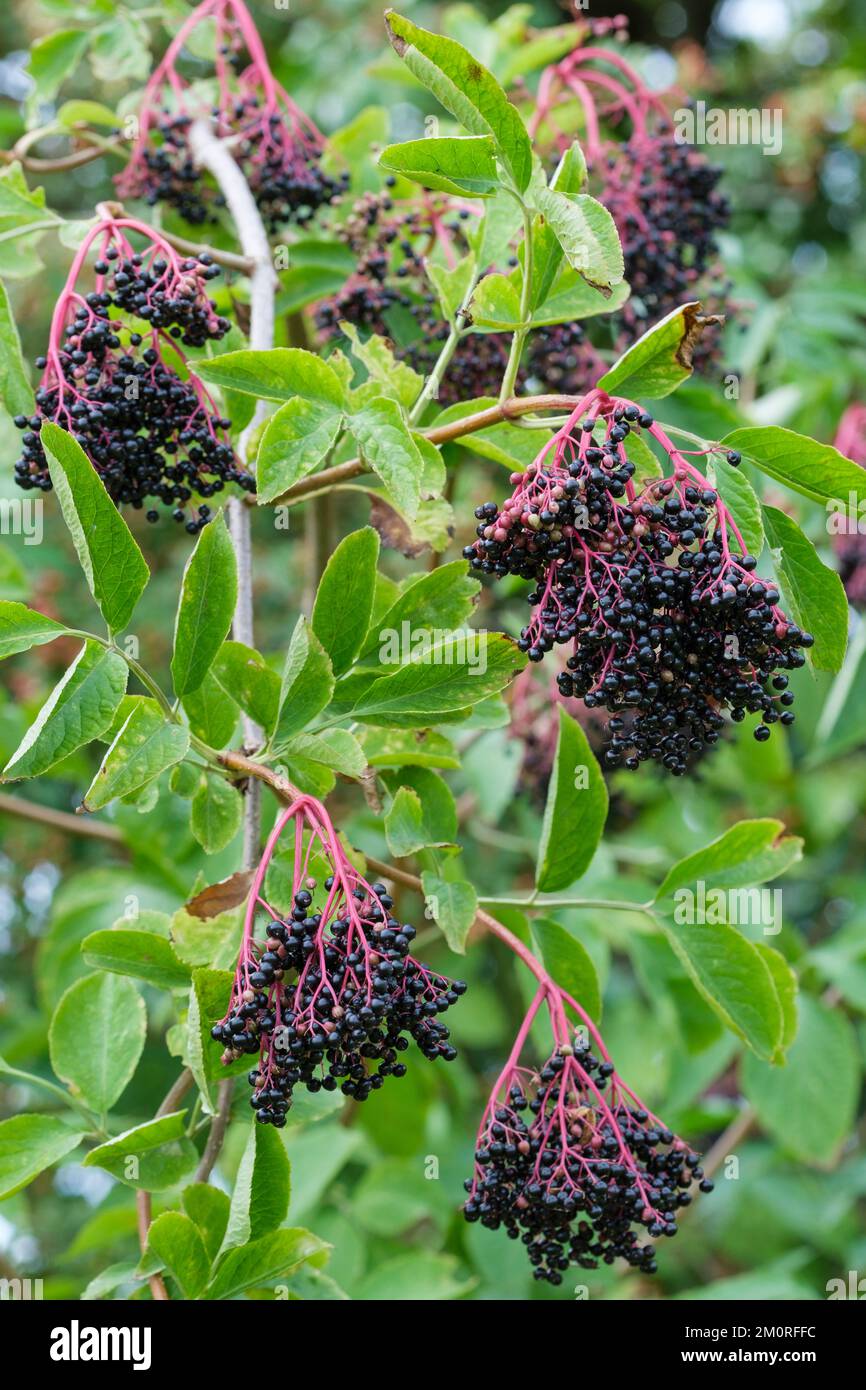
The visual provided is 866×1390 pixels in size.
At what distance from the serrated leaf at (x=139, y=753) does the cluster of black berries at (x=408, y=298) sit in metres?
0.77

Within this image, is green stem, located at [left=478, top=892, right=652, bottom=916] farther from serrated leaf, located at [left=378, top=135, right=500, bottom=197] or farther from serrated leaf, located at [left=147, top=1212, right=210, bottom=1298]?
serrated leaf, located at [left=378, top=135, right=500, bottom=197]

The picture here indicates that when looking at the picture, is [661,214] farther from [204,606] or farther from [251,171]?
[204,606]

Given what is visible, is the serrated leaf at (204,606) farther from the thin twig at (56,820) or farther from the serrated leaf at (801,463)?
the thin twig at (56,820)

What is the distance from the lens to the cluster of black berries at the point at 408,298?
1.87 metres

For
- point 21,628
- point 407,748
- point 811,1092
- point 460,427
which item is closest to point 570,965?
point 407,748

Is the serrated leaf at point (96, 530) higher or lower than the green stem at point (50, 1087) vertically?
higher

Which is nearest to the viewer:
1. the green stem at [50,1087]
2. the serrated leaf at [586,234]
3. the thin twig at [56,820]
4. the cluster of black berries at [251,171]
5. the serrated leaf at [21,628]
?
the serrated leaf at [586,234]

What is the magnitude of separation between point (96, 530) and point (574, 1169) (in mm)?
824

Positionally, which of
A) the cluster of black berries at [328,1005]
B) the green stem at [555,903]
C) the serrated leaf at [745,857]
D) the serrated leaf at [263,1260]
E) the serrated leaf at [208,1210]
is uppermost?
the serrated leaf at [745,857]

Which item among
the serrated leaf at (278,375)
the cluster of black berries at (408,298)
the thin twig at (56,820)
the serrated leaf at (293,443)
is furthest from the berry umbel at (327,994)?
the thin twig at (56,820)

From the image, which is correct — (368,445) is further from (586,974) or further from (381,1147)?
(381,1147)

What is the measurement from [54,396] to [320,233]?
925mm

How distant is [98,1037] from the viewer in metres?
1.71
